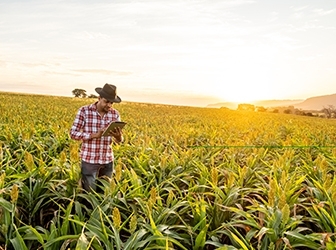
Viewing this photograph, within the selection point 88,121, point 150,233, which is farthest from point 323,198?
point 88,121

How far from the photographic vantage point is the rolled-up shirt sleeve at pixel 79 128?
4555mm

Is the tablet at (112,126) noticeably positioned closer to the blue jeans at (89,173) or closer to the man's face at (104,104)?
the man's face at (104,104)

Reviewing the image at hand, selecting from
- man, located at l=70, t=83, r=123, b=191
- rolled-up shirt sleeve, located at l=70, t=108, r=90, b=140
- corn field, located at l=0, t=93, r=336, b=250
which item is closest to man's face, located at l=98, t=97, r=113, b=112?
man, located at l=70, t=83, r=123, b=191

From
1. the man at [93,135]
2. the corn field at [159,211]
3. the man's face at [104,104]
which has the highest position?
the man's face at [104,104]

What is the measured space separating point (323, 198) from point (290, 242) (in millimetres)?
1168

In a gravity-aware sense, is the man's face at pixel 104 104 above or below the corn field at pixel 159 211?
above

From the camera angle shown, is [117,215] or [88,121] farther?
[88,121]

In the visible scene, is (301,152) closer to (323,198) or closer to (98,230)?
(323,198)

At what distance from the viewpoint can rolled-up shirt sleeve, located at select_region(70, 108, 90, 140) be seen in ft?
14.9

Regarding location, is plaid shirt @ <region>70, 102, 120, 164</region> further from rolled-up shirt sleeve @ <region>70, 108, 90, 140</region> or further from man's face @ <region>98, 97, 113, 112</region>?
man's face @ <region>98, 97, 113, 112</region>

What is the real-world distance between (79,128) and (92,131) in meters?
0.17

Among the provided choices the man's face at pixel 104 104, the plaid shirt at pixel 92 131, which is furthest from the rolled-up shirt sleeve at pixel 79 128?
the man's face at pixel 104 104

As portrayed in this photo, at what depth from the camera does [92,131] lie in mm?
4695

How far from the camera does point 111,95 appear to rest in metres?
4.40
